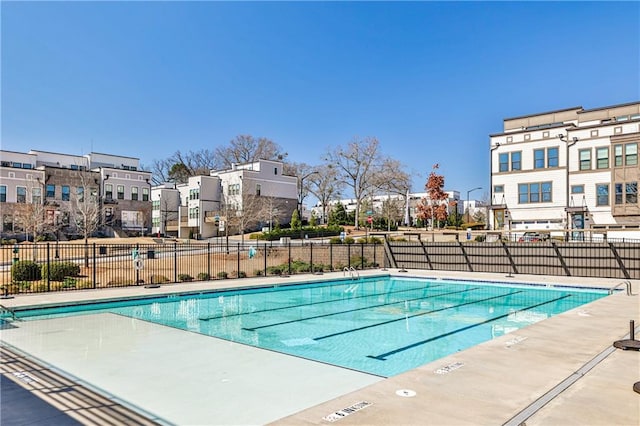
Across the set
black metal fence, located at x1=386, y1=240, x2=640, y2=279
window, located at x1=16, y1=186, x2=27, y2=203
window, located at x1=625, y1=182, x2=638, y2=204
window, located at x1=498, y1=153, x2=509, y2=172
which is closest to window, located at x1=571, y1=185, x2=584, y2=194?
window, located at x1=625, y1=182, x2=638, y2=204

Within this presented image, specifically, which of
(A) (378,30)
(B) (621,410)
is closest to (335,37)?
(A) (378,30)

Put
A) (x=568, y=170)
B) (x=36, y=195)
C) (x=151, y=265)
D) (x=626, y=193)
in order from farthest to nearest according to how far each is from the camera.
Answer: (x=36, y=195) → (x=568, y=170) → (x=626, y=193) → (x=151, y=265)

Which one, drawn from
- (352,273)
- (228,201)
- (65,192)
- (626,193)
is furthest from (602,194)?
(65,192)

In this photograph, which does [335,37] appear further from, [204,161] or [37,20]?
[204,161]

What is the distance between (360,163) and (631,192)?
3304 centimetres

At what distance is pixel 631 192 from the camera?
29531 mm

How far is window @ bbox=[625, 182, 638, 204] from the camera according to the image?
29.3 m

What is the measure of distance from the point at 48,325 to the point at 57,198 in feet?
141

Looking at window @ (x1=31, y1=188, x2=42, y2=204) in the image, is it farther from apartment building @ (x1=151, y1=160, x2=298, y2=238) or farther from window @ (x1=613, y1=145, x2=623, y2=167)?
window @ (x1=613, y1=145, x2=623, y2=167)

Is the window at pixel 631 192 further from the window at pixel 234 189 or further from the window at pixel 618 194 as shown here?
the window at pixel 234 189

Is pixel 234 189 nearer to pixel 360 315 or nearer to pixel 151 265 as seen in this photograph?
pixel 151 265

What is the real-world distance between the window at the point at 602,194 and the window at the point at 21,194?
170 feet

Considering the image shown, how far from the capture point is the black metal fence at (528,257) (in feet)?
65.5

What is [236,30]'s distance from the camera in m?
17.9
